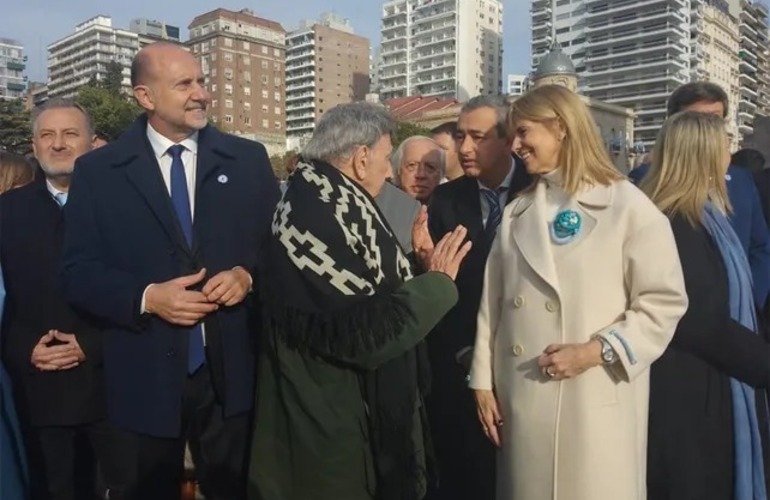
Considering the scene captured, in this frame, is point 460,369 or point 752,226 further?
point 752,226

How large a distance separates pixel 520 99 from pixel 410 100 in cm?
8849

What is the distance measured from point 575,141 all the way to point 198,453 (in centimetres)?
187

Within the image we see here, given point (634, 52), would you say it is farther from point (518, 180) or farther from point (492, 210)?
point (492, 210)

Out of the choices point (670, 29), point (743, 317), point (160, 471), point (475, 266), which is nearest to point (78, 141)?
point (160, 471)

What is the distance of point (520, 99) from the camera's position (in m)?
→ 2.39

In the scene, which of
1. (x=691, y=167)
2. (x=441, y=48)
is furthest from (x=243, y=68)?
(x=691, y=167)

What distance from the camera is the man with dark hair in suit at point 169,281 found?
2.48 metres

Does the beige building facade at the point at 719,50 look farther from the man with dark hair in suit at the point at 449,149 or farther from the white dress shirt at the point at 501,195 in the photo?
the white dress shirt at the point at 501,195

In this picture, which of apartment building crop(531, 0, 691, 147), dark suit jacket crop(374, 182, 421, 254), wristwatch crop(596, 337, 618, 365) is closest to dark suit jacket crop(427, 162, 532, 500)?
dark suit jacket crop(374, 182, 421, 254)

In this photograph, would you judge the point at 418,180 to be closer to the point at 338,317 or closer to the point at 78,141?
the point at 78,141

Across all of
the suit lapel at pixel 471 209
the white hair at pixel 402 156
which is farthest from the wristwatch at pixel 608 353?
the white hair at pixel 402 156

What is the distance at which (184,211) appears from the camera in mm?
2621

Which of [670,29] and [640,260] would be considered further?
[670,29]

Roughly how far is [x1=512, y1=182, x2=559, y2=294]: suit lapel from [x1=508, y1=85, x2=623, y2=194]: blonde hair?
0.38 ft
